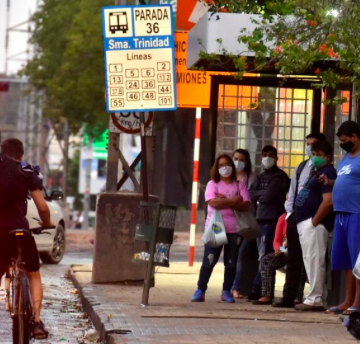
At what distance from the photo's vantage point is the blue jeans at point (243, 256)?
15.2 meters

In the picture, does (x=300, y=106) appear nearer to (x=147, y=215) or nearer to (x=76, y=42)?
(x=147, y=215)

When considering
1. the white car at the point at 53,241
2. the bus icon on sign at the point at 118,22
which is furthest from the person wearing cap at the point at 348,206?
the white car at the point at 53,241

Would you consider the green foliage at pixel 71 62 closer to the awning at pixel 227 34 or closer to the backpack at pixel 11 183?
the awning at pixel 227 34

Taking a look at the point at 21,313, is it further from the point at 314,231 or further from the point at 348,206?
the point at 314,231

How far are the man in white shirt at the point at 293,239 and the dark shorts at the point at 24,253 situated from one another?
15.9ft

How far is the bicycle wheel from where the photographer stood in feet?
30.0

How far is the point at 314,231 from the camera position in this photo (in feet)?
44.4

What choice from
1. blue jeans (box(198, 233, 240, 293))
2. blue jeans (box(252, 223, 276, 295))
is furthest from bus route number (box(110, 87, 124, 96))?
blue jeans (box(252, 223, 276, 295))

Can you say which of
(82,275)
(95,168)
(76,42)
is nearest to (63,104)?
(76,42)

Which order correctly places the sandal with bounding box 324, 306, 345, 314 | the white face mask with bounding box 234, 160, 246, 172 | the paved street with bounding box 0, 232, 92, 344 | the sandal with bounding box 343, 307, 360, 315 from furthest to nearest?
the white face mask with bounding box 234, 160, 246, 172 < the sandal with bounding box 324, 306, 345, 314 < the paved street with bounding box 0, 232, 92, 344 < the sandal with bounding box 343, 307, 360, 315

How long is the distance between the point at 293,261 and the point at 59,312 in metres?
2.64

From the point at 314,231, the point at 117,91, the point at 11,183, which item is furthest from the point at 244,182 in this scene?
the point at 11,183

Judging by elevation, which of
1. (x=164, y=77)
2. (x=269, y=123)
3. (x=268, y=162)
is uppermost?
(x=164, y=77)

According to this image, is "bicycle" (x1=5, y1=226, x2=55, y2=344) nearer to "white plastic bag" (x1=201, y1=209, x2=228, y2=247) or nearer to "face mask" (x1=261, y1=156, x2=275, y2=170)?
"white plastic bag" (x1=201, y1=209, x2=228, y2=247)
